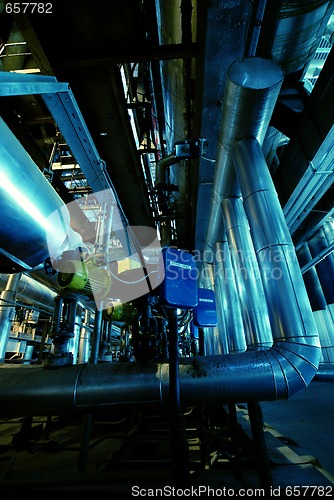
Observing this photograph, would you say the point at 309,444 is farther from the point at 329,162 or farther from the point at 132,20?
the point at 132,20

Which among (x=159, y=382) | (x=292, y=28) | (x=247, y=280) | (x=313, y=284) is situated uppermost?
(x=292, y=28)

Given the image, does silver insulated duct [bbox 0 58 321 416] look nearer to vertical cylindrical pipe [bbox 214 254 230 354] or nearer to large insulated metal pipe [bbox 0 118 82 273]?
large insulated metal pipe [bbox 0 118 82 273]

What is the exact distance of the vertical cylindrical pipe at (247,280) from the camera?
2211 mm

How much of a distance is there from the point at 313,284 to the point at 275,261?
14.3 ft

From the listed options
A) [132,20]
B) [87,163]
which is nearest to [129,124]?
[87,163]

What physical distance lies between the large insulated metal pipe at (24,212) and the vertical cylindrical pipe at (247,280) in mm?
1805

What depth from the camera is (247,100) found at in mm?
1713

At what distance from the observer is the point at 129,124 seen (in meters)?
2.01

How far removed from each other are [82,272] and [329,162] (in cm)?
240

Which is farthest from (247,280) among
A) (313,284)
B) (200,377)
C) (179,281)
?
(313,284)

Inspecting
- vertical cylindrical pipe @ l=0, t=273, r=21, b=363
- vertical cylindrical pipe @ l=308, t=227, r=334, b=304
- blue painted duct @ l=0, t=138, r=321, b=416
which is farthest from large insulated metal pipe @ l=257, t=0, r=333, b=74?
vertical cylindrical pipe @ l=0, t=273, r=21, b=363

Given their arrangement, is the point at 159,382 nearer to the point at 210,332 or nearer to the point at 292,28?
the point at 292,28

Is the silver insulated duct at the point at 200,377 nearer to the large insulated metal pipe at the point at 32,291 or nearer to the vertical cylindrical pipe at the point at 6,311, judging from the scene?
the vertical cylindrical pipe at the point at 6,311

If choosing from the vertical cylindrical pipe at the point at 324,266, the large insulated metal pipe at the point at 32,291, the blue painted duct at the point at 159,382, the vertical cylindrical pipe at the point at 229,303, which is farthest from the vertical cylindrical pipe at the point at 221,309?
the large insulated metal pipe at the point at 32,291
